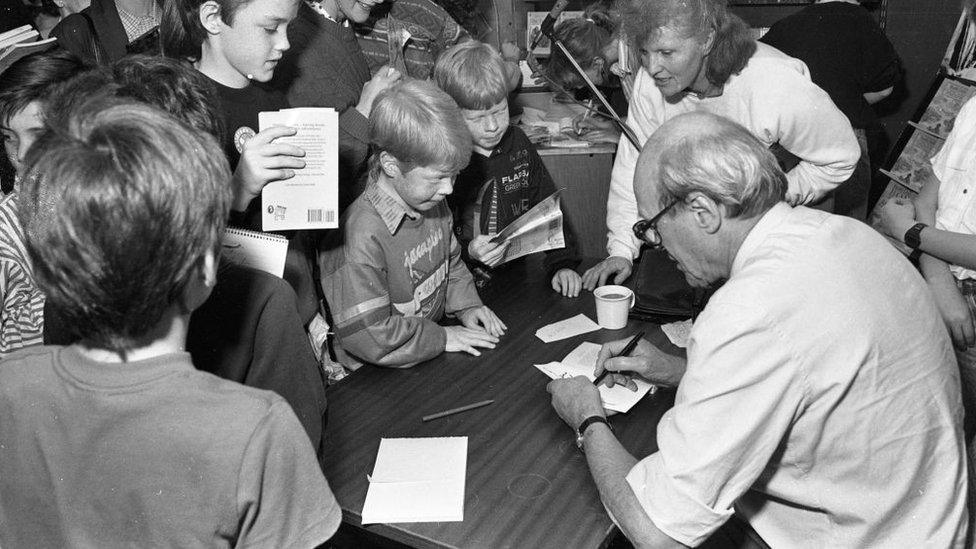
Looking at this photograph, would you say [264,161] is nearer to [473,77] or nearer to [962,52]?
[473,77]

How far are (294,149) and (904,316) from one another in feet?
4.30

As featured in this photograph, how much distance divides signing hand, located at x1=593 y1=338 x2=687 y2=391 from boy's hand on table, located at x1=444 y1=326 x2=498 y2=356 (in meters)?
0.35

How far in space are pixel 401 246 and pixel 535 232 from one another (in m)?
0.48

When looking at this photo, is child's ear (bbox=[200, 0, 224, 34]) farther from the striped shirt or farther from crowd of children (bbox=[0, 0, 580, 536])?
the striped shirt

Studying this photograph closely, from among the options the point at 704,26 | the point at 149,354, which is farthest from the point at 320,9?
the point at 149,354

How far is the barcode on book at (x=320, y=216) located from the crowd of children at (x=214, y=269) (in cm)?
15

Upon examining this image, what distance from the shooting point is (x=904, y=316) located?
1371 millimetres

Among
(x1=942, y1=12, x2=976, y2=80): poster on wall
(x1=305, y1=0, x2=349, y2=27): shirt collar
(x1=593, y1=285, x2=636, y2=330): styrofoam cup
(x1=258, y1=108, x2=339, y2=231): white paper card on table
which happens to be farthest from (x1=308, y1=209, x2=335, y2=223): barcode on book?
(x1=942, y1=12, x2=976, y2=80): poster on wall

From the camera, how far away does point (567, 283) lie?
2.38m

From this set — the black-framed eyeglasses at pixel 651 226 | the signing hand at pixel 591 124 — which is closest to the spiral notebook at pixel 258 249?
the black-framed eyeglasses at pixel 651 226

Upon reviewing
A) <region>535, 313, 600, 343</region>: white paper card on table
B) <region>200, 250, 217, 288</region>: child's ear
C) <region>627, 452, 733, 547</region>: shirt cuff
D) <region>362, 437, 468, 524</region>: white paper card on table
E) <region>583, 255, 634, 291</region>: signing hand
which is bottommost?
<region>583, 255, 634, 291</region>: signing hand

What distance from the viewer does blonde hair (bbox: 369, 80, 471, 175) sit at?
2.08 meters

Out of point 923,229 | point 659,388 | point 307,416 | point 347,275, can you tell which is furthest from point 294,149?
point 923,229

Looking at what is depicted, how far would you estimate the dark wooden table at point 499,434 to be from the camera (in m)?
1.39
